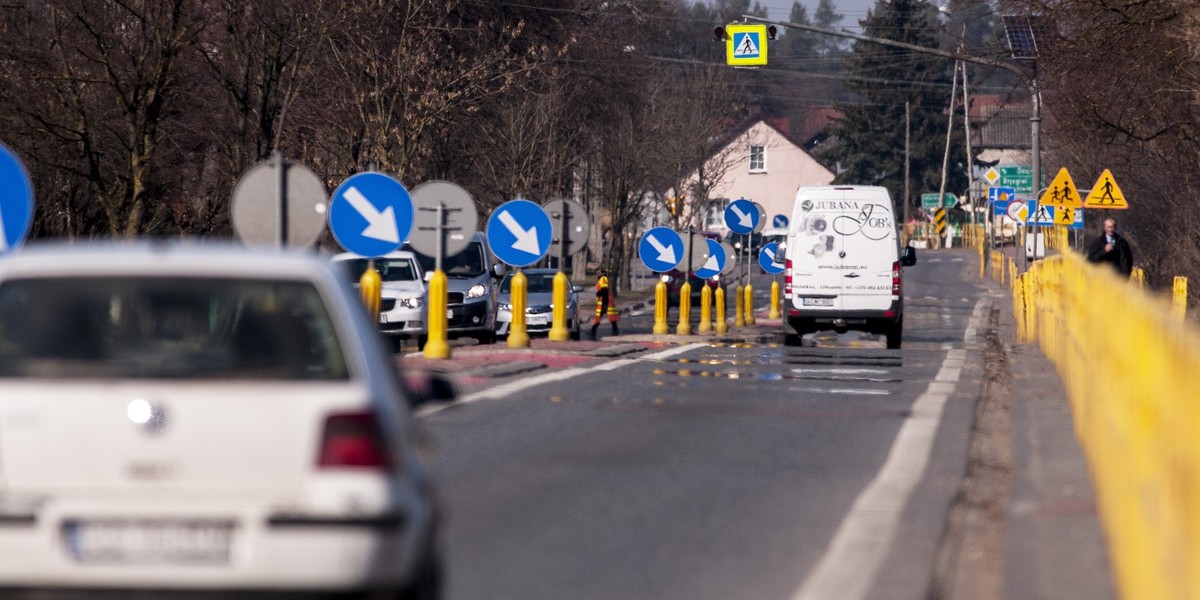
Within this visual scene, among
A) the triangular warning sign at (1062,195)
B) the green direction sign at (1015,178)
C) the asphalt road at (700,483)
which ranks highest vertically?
the green direction sign at (1015,178)

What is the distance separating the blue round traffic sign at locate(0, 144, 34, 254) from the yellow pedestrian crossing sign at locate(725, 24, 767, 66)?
21545 millimetres

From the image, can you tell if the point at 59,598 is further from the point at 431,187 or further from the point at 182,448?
the point at 431,187

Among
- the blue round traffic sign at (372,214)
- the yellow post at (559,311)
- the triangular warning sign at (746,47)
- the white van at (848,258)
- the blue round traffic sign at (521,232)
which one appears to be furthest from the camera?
the triangular warning sign at (746,47)

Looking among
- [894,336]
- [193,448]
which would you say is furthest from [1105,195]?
[193,448]

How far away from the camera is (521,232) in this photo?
20.5m

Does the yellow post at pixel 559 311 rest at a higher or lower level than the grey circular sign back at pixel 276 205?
lower

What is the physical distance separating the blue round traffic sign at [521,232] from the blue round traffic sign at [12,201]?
9063 millimetres

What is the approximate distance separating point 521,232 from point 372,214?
4626 millimetres

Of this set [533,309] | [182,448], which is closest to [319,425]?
[182,448]

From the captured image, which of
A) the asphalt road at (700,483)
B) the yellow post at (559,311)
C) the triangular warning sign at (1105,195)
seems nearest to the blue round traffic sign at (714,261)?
the triangular warning sign at (1105,195)

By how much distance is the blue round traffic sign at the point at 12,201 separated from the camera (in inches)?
459

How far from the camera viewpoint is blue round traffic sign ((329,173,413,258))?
1596 cm

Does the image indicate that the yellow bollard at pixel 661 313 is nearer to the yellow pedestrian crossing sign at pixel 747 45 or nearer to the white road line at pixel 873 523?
the yellow pedestrian crossing sign at pixel 747 45

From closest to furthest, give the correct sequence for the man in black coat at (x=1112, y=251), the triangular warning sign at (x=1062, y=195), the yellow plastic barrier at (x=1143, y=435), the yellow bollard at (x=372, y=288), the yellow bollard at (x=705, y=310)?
the yellow plastic barrier at (x=1143, y=435) → the yellow bollard at (x=372, y=288) → the man in black coat at (x=1112, y=251) → the yellow bollard at (x=705, y=310) → the triangular warning sign at (x=1062, y=195)
